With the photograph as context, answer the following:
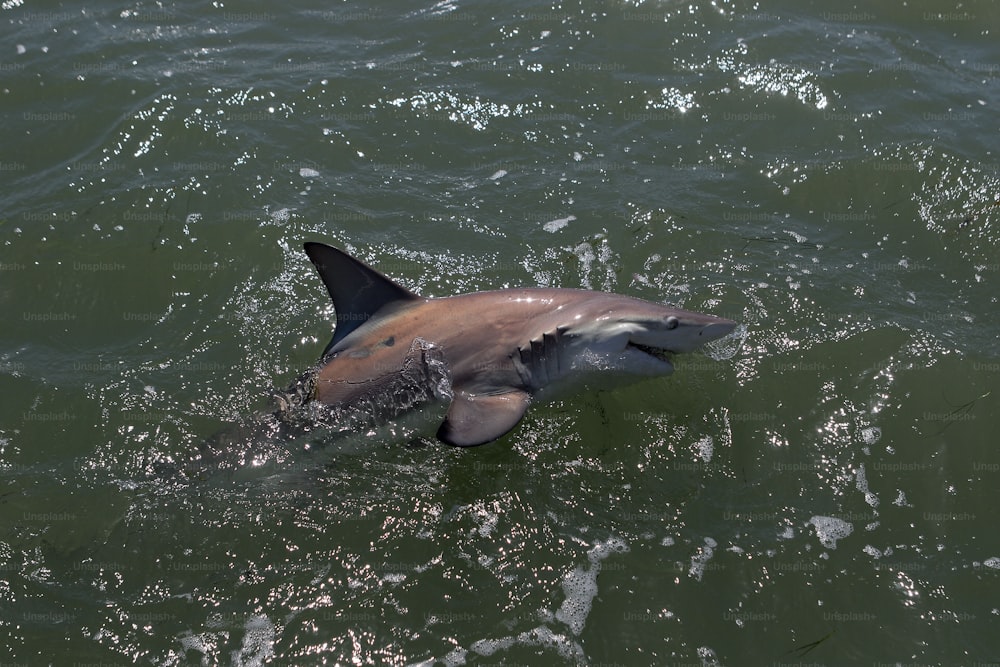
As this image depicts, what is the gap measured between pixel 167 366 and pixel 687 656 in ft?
15.6

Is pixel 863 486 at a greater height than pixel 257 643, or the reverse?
pixel 257 643

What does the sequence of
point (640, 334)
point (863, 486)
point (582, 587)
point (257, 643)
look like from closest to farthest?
point (257, 643)
point (582, 587)
point (640, 334)
point (863, 486)

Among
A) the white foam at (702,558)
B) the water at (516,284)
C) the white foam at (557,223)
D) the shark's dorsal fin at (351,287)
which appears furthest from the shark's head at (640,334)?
the white foam at (557,223)

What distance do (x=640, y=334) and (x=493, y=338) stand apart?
1.06 meters

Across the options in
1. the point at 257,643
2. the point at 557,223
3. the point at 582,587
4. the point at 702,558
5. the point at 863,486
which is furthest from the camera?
the point at 557,223

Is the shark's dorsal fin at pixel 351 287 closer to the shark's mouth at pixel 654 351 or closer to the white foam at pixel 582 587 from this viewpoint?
the shark's mouth at pixel 654 351

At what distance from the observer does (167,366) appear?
705 centimetres

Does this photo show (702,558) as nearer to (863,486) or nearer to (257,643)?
(863,486)

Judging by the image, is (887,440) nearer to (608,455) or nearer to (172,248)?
(608,455)

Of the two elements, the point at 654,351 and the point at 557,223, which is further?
the point at 557,223

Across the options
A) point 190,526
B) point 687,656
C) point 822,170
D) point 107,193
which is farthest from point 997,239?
point 107,193

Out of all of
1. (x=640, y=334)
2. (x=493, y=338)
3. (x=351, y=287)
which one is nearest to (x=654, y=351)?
(x=640, y=334)

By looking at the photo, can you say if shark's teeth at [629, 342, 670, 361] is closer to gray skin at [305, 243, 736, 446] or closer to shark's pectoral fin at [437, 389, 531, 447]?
gray skin at [305, 243, 736, 446]

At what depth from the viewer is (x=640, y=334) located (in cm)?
595
